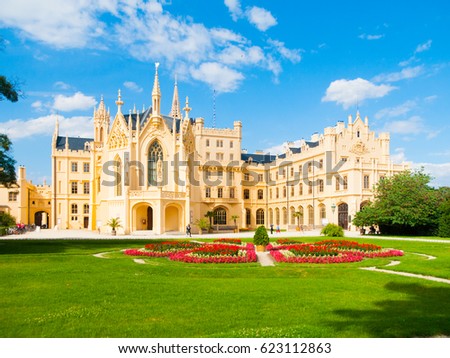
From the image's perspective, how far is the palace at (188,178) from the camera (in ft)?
171

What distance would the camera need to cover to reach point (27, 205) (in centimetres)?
7119

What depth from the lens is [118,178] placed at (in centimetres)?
5294

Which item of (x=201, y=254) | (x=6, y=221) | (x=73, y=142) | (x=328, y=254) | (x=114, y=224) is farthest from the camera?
(x=73, y=142)

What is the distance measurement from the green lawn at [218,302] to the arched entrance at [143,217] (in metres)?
34.3

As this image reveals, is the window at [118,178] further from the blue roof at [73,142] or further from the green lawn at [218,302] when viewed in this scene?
the green lawn at [218,302]

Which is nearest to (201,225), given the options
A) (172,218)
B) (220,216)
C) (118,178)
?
(172,218)

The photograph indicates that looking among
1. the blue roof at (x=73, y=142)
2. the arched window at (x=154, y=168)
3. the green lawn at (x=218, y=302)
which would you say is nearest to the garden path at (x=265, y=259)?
the green lawn at (x=218, y=302)

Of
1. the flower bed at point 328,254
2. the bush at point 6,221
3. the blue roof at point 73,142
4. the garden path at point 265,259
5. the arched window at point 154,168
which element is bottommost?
the garden path at point 265,259

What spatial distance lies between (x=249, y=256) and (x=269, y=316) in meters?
10.9

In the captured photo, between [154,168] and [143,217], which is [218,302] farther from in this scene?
[154,168]

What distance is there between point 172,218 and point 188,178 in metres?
5.41

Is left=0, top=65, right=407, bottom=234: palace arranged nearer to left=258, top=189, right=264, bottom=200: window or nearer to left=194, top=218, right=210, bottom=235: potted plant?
left=258, top=189, right=264, bottom=200: window

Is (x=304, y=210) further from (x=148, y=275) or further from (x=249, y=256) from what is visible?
(x=148, y=275)
